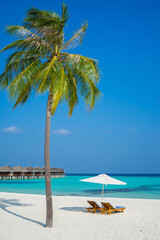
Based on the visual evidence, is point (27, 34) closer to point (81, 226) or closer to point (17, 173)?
point (81, 226)

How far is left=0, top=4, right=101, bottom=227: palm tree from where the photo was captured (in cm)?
914

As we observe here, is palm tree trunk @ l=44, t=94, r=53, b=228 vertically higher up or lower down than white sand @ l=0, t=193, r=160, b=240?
higher up

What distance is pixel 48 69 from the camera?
8.91 meters

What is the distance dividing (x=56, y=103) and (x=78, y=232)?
407 centimetres

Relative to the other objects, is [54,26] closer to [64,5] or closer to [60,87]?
[64,5]

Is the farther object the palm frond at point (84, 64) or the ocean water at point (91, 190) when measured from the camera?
the ocean water at point (91, 190)

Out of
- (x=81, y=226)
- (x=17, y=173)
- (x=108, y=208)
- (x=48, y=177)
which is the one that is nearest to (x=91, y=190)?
(x=108, y=208)

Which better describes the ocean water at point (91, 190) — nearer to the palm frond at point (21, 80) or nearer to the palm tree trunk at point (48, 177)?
the palm tree trunk at point (48, 177)

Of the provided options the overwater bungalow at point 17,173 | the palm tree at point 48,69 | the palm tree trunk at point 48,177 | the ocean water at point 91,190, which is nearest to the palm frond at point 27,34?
the palm tree at point 48,69

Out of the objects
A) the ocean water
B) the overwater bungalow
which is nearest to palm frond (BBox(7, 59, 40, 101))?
the ocean water

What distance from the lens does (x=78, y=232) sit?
28.8 ft

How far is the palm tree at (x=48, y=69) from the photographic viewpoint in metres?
9.14

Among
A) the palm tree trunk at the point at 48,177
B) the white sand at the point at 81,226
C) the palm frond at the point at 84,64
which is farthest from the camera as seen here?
the palm frond at the point at 84,64

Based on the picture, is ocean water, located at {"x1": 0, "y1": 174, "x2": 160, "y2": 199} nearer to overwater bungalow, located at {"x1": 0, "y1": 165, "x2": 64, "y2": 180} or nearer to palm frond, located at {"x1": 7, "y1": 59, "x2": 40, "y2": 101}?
overwater bungalow, located at {"x1": 0, "y1": 165, "x2": 64, "y2": 180}
